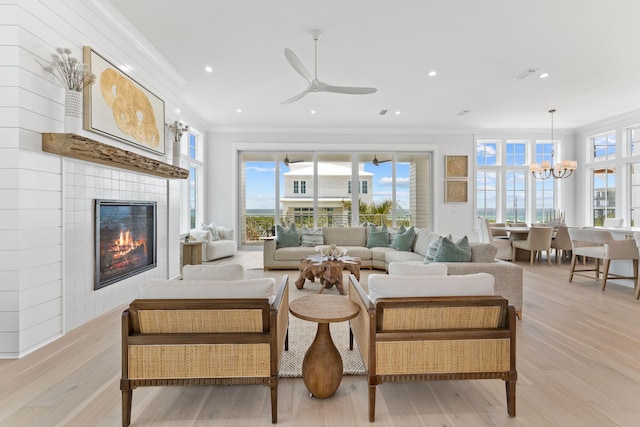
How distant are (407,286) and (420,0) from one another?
2788 mm

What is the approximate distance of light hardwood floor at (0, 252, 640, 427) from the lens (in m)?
1.67

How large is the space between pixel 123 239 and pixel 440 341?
351cm

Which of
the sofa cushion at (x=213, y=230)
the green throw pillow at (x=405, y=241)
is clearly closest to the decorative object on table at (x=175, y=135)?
the sofa cushion at (x=213, y=230)

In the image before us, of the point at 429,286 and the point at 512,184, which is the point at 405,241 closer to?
the point at 429,286

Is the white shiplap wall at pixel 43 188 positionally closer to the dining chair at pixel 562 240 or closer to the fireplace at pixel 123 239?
the fireplace at pixel 123 239

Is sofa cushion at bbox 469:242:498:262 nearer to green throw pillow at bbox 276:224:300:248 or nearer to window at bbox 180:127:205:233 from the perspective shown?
green throw pillow at bbox 276:224:300:248

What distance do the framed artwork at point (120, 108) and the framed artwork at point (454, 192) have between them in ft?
21.4

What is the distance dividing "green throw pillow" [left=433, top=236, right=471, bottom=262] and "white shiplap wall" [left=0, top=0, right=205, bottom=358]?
11.9 feet

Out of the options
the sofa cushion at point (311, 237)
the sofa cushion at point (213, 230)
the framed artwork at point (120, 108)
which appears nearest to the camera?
the framed artwork at point (120, 108)

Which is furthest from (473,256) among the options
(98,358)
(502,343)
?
(98,358)

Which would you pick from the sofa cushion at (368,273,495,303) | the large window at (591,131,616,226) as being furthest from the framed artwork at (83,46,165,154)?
the large window at (591,131,616,226)

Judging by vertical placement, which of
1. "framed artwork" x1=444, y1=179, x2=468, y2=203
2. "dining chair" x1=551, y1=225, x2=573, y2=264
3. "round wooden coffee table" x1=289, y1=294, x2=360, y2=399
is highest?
"framed artwork" x1=444, y1=179, x2=468, y2=203

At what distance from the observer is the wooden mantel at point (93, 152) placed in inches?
97.6

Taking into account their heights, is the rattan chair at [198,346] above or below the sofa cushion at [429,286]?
below
